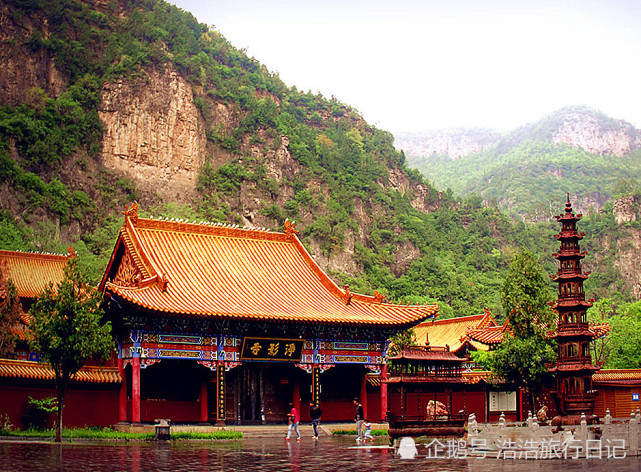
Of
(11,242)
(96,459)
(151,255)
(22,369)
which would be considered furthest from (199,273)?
(11,242)

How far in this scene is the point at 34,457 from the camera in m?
16.9

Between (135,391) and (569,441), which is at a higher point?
(135,391)

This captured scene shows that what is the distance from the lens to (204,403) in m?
28.3

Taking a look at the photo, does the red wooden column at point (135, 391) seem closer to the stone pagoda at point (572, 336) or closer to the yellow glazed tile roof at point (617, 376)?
the stone pagoda at point (572, 336)

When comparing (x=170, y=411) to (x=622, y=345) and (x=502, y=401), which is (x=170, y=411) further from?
(x=622, y=345)

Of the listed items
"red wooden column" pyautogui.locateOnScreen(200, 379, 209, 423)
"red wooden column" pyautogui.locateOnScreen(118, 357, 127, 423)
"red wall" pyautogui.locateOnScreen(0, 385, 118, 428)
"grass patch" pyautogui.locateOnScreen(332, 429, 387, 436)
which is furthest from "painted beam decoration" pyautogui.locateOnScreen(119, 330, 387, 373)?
"grass patch" pyautogui.locateOnScreen(332, 429, 387, 436)

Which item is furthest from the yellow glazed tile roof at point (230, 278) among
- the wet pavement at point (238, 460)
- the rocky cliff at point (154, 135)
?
the rocky cliff at point (154, 135)

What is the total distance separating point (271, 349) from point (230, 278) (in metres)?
3.46

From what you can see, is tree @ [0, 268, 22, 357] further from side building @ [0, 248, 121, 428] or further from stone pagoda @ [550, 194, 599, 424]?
stone pagoda @ [550, 194, 599, 424]

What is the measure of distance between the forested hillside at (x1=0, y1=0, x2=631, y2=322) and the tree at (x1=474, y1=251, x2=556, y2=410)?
50497mm

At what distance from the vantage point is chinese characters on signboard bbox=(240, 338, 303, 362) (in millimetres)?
28609

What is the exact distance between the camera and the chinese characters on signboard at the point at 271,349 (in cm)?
2861

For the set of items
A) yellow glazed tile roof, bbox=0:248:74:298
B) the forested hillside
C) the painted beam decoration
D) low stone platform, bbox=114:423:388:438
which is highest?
the forested hillside

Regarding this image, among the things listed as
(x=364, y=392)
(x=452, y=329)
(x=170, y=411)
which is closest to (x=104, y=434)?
(x=170, y=411)
